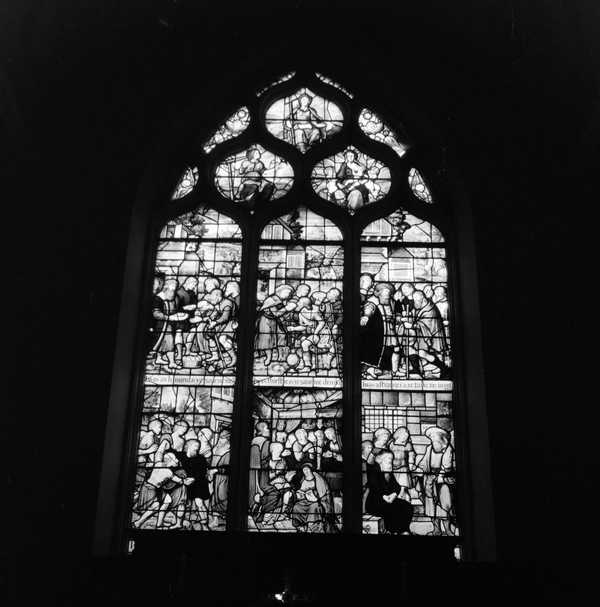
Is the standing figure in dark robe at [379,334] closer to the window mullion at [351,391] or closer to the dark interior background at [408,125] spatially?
the window mullion at [351,391]

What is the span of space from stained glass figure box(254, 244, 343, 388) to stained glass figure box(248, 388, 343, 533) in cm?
14

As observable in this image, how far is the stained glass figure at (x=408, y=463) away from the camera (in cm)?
641

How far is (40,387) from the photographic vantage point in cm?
645

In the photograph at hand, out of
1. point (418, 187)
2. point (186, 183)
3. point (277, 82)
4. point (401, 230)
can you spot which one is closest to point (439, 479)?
point (401, 230)

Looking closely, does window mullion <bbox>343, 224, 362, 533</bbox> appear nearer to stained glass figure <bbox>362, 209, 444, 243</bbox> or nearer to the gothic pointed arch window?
the gothic pointed arch window

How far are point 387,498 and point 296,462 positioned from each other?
65cm

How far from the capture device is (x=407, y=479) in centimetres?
654

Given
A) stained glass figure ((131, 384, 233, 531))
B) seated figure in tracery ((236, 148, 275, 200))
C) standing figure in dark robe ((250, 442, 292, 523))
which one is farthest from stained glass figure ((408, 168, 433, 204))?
standing figure in dark robe ((250, 442, 292, 523))

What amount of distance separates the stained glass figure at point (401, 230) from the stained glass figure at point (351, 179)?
0.66 ft

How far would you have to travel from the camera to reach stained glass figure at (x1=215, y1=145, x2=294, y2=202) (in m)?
7.72

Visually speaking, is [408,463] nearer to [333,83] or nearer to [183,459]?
[183,459]

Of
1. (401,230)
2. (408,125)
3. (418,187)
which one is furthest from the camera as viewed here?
(408,125)

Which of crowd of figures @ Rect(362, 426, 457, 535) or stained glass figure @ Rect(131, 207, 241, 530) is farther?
stained glass figure @ Rect(131, 207, 241, 530)

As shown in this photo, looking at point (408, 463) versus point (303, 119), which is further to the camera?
point (303, 119)
